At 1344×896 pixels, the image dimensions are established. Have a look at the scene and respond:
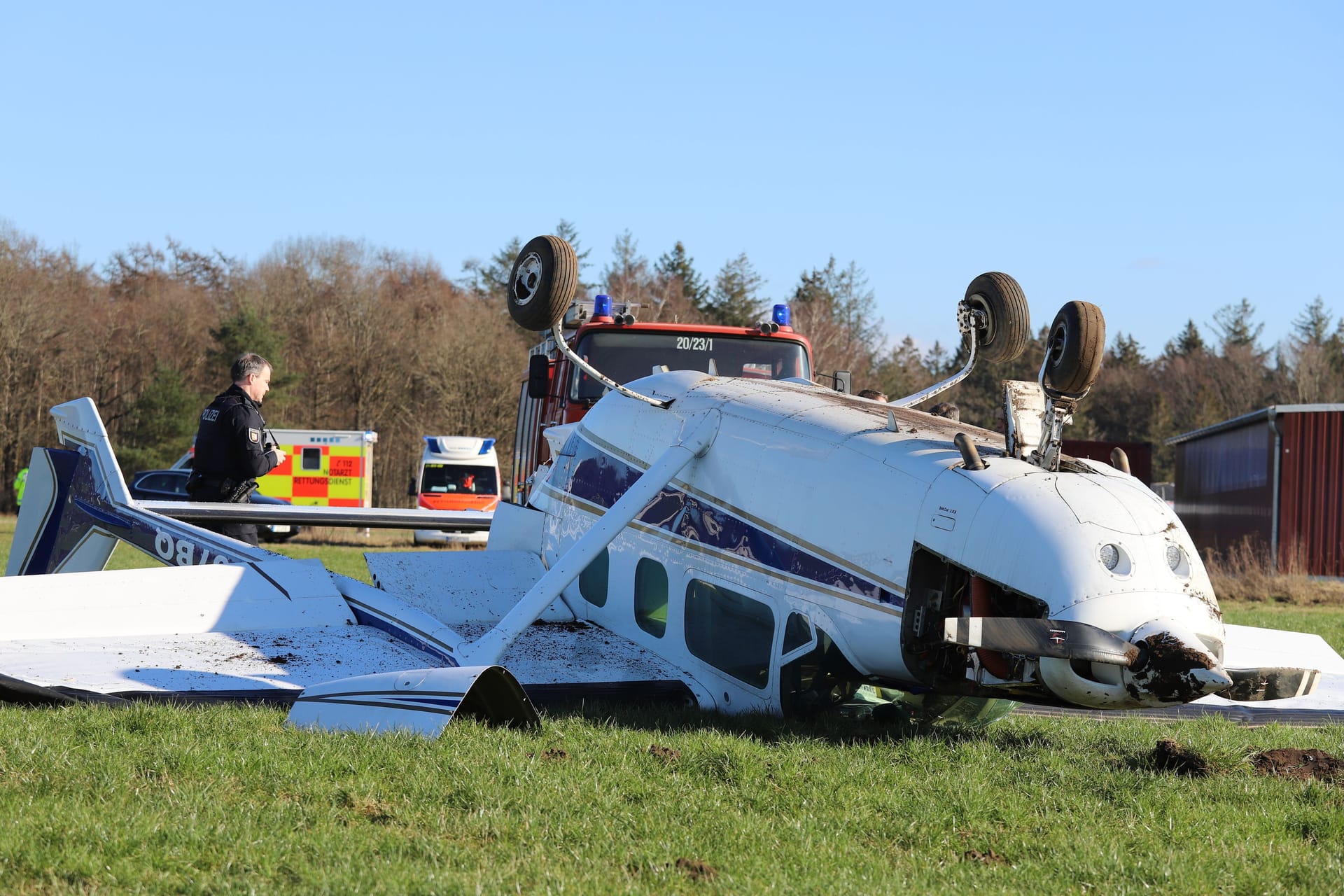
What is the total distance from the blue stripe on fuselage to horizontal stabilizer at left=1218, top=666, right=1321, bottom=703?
54.8 inches

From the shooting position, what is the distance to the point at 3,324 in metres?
49.4

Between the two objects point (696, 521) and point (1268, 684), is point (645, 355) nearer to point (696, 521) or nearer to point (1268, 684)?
point (696, 521)

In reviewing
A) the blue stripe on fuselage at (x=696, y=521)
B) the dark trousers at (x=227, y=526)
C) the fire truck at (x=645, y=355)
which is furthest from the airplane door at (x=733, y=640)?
the fire truck at (x=645, y=355)

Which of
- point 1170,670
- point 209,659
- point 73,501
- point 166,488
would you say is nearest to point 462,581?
point 209,659

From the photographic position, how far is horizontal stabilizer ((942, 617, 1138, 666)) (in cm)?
471

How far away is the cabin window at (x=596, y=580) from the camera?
24.3 ft

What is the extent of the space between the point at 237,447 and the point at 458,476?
961 inches

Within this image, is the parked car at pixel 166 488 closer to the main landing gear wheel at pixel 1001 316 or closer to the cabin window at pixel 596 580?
the cabin window at pixel 596 580

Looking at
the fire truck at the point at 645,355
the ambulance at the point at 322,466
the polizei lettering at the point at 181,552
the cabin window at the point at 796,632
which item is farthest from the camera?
the ambulance at the point at 322,466

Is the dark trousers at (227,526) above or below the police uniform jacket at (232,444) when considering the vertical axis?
below

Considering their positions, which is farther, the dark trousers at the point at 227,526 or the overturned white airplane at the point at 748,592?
the dark trousers at the point at 227,526

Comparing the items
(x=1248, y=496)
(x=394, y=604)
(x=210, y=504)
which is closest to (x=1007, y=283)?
(x=394, y=604)

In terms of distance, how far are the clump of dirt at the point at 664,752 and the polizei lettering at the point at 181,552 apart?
13.5 feet

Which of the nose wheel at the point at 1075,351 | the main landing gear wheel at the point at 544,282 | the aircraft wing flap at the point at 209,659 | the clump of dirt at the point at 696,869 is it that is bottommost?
the clump of dirt at the point at 696,869
